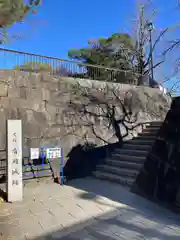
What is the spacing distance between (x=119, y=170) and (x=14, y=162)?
3274 millimetres

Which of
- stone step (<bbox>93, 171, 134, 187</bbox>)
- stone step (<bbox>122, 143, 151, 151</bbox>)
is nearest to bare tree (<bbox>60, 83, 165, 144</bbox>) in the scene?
stone step (<bbox>122, 143, 151, 151</bbox>)

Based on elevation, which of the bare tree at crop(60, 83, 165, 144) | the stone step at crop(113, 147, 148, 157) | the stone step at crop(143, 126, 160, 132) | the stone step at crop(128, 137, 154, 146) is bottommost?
the stone step at crop(113, 147, 148, 157)

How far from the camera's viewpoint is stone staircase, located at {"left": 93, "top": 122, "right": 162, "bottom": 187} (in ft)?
A: 21.1

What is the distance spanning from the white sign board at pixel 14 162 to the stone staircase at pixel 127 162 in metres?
2.87

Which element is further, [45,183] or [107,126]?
[107,126]

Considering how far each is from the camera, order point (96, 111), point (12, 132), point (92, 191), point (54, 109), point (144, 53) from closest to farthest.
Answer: point (12, 132) → point (92, 191) → point (54, 109) → point (96, 111) → point (144, 53)

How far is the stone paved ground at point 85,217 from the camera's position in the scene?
342cm

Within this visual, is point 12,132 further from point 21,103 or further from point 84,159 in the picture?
point 84,159

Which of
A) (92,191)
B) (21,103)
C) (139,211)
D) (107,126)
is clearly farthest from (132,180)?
(21,103)

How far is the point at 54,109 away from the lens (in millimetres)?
7281

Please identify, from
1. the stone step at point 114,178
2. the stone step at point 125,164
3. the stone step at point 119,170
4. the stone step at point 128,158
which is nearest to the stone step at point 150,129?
the stone step at point 128,158

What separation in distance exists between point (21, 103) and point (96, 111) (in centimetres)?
283

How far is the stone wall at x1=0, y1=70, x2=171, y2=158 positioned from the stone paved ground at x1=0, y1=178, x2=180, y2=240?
6.20 ft

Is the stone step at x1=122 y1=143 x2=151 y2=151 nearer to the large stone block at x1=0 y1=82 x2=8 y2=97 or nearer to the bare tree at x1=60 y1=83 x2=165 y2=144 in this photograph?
the bare tree at x1=60 y1=83 x2=165 y2=144
